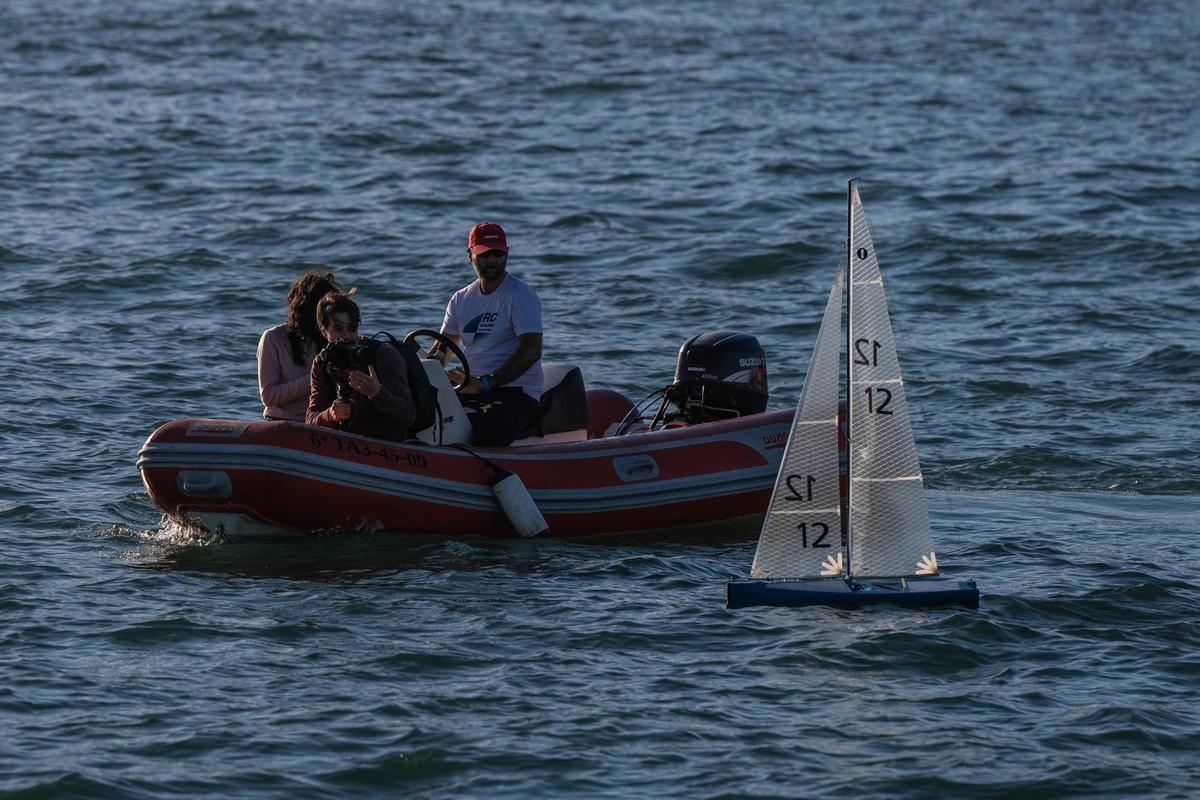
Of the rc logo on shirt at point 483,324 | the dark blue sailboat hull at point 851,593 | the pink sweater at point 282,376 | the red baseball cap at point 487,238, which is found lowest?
the dark blue sailboat hull at point 851,593

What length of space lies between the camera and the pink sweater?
0.45m

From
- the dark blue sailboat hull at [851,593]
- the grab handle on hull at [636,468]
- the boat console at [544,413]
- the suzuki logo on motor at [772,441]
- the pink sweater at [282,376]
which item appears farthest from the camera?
the suzuki logo on motor at [772,441]

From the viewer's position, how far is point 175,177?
2144cm

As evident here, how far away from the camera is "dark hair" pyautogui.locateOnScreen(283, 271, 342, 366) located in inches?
390

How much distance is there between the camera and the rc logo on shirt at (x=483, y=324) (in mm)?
10555

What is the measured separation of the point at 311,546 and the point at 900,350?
7.13 metres

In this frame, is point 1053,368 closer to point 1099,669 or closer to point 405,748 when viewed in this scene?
point 1099,669

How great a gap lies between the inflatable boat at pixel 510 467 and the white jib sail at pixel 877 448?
2.20 metres

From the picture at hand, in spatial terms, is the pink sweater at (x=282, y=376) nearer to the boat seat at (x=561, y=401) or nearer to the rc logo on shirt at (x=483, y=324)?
the rc logo on shirt at (x=483, y=324)

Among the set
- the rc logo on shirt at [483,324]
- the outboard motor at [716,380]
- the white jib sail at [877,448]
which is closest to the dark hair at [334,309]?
the rc logo on shirt at [483,324]

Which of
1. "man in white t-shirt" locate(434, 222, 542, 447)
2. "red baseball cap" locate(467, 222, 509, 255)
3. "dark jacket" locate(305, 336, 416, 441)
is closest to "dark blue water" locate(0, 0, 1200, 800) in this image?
"dark jacket" locate(305, 336, 416, 441)

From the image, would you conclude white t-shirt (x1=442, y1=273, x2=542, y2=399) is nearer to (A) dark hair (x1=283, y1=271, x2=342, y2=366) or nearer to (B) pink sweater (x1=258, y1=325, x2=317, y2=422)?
(A) dark hair (x1=283, y1=271, x2=342, y2=366)

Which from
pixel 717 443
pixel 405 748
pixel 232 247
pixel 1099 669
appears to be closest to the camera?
pixel 405 748

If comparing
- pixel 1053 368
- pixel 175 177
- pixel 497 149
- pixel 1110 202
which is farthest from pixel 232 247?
pixel 1110 202
